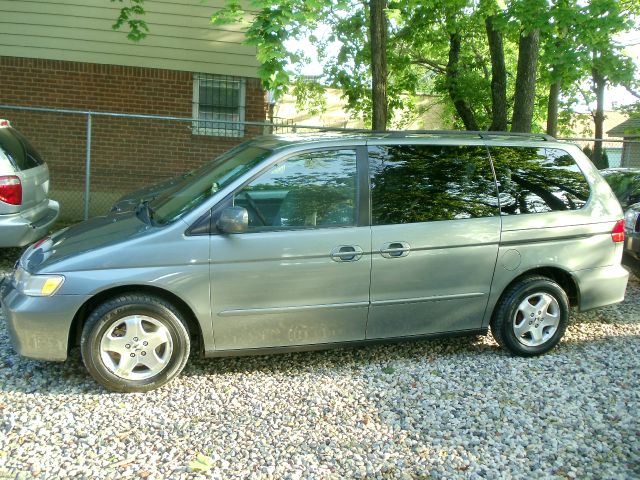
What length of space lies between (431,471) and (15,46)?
1083 cm

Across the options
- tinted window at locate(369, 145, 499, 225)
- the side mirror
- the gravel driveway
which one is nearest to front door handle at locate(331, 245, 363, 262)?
tinted window at locate(369, 145, 499, 225)

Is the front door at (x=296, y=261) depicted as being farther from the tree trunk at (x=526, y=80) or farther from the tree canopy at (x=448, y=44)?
the tree trunk at (x=526, y=80)

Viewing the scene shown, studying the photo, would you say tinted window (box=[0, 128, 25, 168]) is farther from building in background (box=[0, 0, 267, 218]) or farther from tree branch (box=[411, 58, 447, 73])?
tree branch (box=[411, 58, 447, 73])

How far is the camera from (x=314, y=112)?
75.4 feet

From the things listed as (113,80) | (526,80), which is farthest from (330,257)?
(113,80)

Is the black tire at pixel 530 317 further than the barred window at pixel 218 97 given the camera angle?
No

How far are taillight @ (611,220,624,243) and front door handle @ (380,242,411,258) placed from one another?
1876 millimetres

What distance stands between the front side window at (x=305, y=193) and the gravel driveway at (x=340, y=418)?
115 centimetres

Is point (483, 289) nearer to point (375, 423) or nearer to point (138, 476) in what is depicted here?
point (375, 423)

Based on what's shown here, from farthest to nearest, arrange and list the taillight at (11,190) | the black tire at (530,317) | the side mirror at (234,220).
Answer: the taillight at (11,190) → the black tire at (530,317) → the side mirror at (234,220)

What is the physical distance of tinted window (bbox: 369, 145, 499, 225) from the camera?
4.71 m

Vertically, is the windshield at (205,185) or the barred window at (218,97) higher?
the barred window at (218,97)

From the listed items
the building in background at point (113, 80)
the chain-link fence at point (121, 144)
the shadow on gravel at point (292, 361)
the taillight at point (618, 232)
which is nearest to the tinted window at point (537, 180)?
the taillight at point (618, 232)

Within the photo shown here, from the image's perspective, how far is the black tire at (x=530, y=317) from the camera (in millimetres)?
5047
